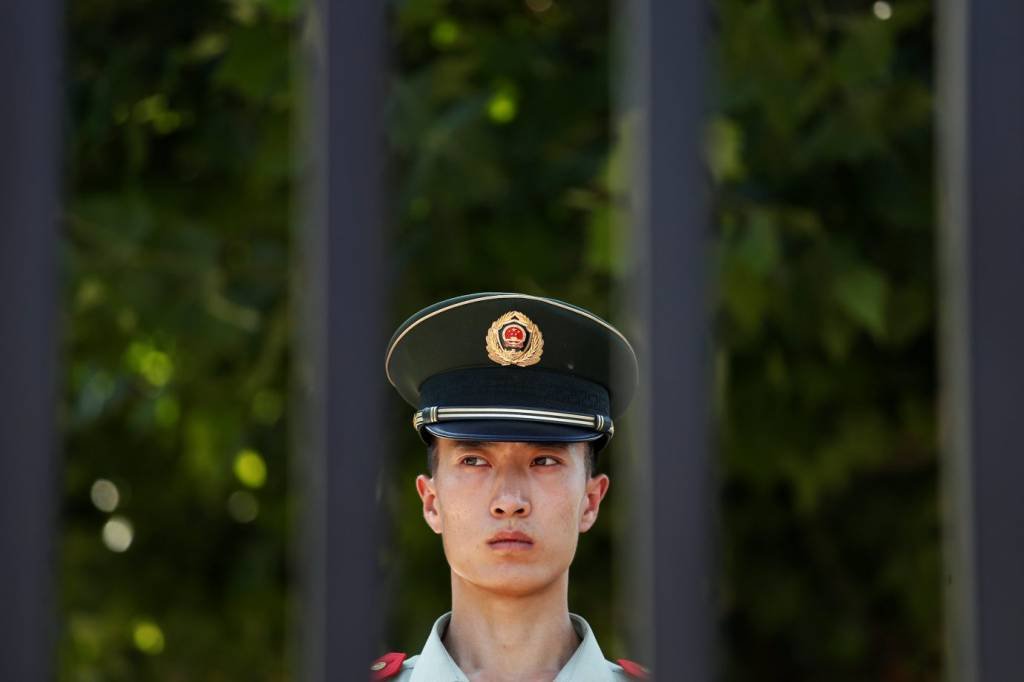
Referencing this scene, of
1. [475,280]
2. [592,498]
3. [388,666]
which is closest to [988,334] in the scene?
[592,498]

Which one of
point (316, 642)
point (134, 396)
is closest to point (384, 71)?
point (316, 642)

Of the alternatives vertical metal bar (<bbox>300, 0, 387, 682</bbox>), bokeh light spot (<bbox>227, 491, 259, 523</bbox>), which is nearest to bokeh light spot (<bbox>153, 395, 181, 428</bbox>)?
bokeh light spot (<bbox>227, 491, 259, 523</bbox>)

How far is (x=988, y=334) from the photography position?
1276 mm

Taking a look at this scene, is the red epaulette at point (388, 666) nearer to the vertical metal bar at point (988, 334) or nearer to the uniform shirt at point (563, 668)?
the uniform shirt at point (563, 668)

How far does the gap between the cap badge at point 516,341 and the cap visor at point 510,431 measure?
0.10 metres

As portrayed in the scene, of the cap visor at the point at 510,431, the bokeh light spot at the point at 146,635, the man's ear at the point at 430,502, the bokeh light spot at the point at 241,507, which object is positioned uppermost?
the cap visor at the point at 510,431

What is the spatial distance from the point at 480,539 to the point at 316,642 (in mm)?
168

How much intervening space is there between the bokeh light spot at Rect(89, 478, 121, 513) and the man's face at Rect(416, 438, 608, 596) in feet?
9.63

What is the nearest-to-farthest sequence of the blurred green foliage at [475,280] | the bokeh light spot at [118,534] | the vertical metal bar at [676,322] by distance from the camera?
1. the vertical metal bar at [676,322]
2. the blurred green foliage at [475,280]
3. the bokeh light spot at [118,534]

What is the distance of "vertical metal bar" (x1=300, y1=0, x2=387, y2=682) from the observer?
4.02 ft

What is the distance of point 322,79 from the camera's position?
1.24 m

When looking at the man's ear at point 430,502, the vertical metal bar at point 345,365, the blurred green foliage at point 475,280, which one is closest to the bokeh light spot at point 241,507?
the blurred green foliage at point 475,280

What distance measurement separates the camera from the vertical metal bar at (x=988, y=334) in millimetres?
1271

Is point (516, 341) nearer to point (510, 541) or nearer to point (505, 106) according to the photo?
point (510, 541)
